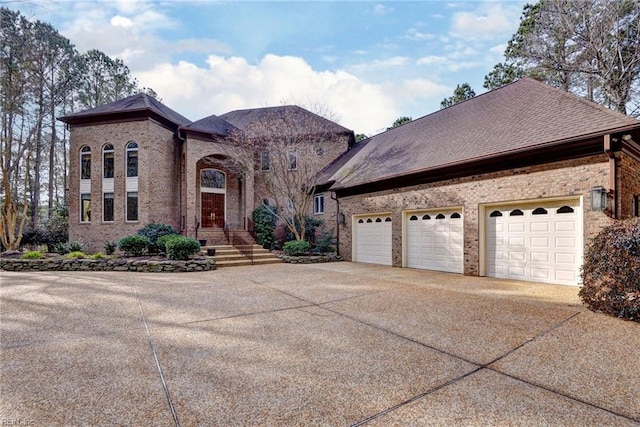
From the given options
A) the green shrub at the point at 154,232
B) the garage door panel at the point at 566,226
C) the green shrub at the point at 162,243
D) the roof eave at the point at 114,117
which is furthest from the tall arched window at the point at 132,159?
the garage door panel at the point at 566,226

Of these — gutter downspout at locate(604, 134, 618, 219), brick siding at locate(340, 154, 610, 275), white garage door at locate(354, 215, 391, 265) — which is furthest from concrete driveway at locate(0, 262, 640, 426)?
white garage door at locate(354, 215, 391, 265)

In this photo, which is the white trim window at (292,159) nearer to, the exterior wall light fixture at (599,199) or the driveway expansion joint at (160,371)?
the driveway expansion joint at (160,371)

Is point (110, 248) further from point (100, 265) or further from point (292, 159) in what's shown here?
point (292, 159)

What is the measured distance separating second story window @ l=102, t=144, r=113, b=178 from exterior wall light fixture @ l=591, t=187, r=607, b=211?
1869 cm

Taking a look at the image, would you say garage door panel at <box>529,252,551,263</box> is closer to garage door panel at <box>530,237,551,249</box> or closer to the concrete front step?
garage door panel at <box>530,237,551,249</box>

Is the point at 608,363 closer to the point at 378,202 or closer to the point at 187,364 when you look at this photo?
the point at 187,364

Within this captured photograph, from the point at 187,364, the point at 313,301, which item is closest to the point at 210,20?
the point at 313,301

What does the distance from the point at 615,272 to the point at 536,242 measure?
3090mm

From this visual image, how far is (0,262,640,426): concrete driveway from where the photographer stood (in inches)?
92.3

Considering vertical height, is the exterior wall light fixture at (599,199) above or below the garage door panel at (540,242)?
above

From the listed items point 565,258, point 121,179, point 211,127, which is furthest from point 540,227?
point 121,179

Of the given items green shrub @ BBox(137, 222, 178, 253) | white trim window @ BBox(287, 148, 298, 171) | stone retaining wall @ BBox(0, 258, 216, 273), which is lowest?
stone retaining wall @ BBox(0, 258, 216, 273)

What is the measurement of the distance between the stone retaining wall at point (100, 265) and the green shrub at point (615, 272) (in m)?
10.3

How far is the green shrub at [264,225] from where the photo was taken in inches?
613
